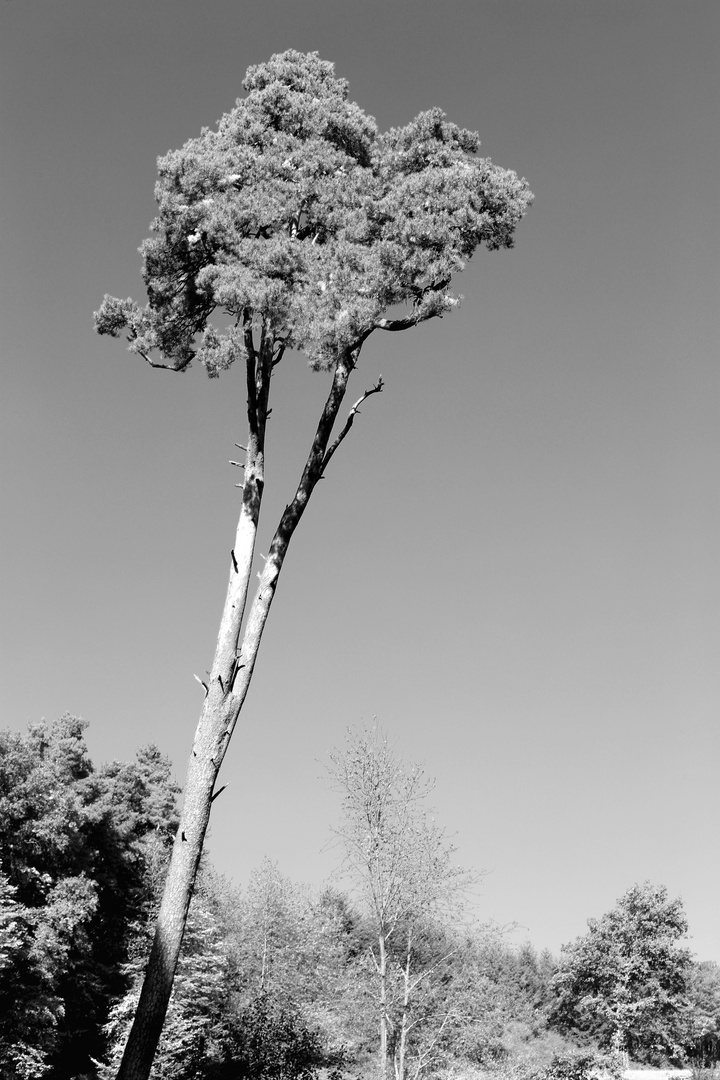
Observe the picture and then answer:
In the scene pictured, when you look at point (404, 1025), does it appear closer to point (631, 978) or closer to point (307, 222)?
point (307, 222)

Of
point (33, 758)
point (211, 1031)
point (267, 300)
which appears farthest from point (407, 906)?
point (211, 1031)

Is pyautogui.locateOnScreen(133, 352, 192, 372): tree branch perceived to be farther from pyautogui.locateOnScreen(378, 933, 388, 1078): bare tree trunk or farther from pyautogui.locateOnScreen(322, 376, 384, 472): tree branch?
pyautogui.locateOnScreen(378, 933, 388, 1078): bare tree trunk

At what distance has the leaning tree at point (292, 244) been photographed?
986 cm

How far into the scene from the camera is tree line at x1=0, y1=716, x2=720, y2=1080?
58.2 ft

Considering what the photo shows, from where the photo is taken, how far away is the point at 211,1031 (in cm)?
3106

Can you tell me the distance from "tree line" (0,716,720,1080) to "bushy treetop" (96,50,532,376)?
10575 millimetres

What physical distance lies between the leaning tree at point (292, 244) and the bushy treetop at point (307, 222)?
2cm

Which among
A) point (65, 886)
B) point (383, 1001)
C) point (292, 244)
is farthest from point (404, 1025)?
point (65, 886)

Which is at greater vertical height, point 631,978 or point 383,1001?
point 631,978

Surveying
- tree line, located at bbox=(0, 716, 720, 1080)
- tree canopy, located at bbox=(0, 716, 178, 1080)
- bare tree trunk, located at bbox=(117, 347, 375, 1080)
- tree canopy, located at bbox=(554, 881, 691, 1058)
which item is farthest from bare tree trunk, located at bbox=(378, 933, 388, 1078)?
tree canopy, located at bbox=(554, 881, 691, 1058)

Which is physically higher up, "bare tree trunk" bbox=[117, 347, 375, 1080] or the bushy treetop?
the bushy treetop

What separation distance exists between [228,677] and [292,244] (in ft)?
16.6

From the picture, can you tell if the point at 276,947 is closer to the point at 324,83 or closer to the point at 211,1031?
the point at 211,1031

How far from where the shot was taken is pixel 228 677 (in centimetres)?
895
